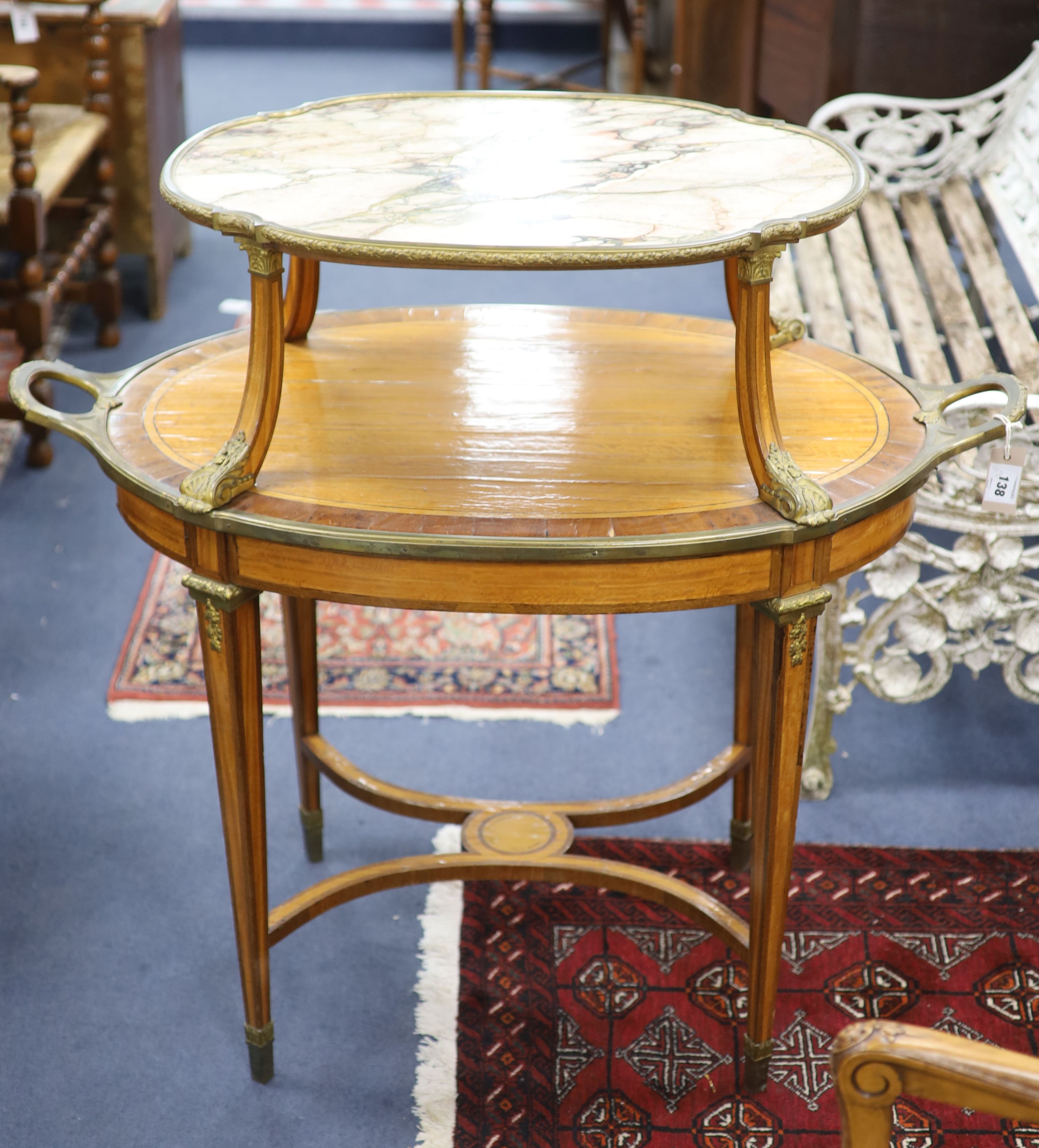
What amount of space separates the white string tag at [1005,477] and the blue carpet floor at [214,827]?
89 cm

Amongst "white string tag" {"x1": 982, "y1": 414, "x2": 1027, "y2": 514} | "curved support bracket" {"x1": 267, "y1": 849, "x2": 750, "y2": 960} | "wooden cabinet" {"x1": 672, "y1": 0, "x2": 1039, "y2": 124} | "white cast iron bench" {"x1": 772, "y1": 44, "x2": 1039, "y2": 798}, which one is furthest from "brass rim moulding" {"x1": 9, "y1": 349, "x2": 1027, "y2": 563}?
"wooden cabinet" {"x1": 672, "y1": 0, "x2": 1039, "y2": 124}

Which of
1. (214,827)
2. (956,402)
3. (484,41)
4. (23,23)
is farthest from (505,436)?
(484,41)

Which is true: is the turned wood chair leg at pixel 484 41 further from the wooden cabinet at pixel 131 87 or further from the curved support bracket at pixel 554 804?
the curved support bracket at pixel 554 804

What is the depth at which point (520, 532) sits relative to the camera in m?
→ 1.56

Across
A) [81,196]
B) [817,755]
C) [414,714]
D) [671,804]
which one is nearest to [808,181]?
[671,804]

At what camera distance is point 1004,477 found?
1917 millimetres

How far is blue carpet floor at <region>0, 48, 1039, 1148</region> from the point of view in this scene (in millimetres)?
2045

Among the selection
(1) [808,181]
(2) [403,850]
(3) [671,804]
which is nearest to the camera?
(1) [808,181]

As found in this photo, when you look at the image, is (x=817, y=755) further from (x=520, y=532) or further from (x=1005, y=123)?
(x=1005, y=123)

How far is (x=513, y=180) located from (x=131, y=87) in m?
3.38

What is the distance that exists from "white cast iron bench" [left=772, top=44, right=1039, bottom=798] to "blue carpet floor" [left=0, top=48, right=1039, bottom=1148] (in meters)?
0.20

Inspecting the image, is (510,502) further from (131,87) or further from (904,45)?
(131,87)

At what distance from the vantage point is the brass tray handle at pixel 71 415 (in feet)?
5.79

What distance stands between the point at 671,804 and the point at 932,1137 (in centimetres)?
67
